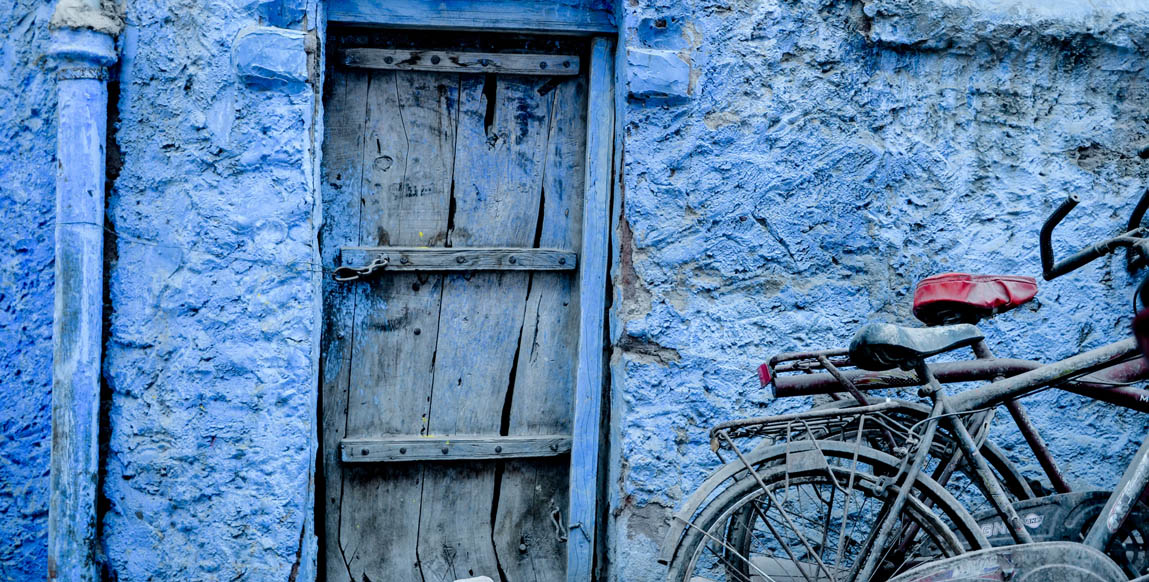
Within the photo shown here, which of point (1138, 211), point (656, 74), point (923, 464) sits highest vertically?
point (656, 74)

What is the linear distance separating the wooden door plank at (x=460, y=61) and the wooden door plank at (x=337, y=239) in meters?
0.07

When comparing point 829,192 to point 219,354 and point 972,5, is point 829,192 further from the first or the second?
point 219,354

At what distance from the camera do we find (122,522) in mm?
2592

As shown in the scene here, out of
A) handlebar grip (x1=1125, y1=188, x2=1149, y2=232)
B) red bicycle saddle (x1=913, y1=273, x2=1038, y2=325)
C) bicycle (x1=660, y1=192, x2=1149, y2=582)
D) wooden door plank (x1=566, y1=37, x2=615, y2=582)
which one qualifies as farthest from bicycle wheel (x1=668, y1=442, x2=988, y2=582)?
handlebar grip (x1=1125, y1=188, x2=1149, y2=232)

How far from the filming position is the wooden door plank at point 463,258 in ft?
9.43

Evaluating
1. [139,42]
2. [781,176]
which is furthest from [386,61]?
[781,176]

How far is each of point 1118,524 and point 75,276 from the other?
276cm

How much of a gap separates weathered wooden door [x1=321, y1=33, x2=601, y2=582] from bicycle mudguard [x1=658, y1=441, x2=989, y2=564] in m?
0.91

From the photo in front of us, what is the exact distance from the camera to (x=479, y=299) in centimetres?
299

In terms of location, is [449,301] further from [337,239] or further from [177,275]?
[177,275]

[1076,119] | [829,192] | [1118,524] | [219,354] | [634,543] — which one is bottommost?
[634,543]

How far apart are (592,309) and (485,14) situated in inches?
39.3

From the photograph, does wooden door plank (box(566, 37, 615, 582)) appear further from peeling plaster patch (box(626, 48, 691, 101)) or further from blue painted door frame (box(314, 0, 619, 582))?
peeling plaster patch (box(626, 48, 691, 101))

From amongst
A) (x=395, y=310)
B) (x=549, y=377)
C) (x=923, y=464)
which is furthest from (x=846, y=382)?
(x=395, y=310)
